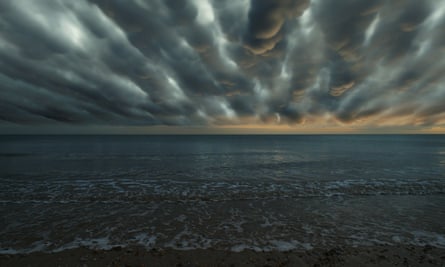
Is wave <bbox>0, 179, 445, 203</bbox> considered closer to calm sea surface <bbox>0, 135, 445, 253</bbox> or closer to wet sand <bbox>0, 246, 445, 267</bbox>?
calm sea surface <bbox>0, 135, 445, 253</bbox>

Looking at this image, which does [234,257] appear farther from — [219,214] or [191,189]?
→ [191,189]

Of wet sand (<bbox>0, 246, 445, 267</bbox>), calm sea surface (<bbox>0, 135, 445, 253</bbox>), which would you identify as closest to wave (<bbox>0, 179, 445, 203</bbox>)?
calm sea surface (<bbox>0, 135, 445, 253</bbox>)

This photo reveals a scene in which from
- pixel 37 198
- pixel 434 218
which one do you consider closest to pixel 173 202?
pixel 37 198

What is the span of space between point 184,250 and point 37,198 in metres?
13.7

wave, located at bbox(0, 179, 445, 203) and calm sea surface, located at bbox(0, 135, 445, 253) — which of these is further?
wave, located at bbox(0, 179, 445, 203)

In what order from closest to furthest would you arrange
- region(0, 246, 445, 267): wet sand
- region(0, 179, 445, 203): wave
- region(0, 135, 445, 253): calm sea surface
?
region(0, 246, 445, 267): wet sand
region(0, 135, 445, 253): calm sea surface
region(0, 179, 445, 203): wave

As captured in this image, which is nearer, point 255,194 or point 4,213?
point 4,213

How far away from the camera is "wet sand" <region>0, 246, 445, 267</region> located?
6512mm

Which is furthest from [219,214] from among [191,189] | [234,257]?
[191,189]

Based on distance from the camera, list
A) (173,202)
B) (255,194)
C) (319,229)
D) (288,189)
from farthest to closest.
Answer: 1. (288,189)
2. (255,194)
3. (173,202)
4. (319,229)

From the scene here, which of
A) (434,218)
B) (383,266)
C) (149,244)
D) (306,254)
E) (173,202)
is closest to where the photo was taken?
(383,266)

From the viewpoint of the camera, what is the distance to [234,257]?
6906 millimetres

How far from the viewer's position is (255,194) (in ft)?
50.3

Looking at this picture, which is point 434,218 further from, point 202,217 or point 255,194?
point 202,217
